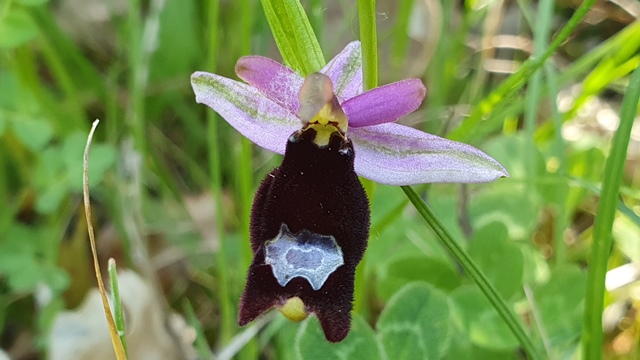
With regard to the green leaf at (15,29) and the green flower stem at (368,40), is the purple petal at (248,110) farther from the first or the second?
the green leaf at (15,29)

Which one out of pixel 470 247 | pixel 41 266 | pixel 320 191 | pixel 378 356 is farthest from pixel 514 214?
pixel 41 266

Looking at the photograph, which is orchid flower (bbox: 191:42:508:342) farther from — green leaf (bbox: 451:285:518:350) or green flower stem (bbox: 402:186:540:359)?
green leaf (bbox: 451:285:518:350)

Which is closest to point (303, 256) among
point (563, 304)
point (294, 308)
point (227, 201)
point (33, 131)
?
point (294, 308)

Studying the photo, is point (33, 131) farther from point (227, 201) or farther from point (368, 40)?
point (368, 40)

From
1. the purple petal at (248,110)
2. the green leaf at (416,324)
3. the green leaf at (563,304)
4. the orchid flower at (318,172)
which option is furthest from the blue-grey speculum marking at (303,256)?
the green leaf at (563,304)

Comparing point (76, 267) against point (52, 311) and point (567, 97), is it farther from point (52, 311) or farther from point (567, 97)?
point (567, 97)
